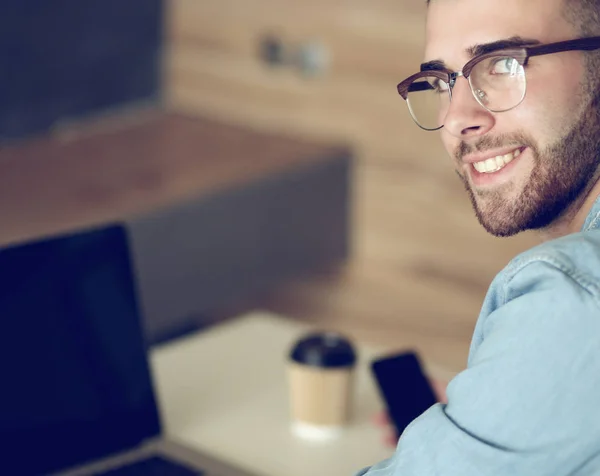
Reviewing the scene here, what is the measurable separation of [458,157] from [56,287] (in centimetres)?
53

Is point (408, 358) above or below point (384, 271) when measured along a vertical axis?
above

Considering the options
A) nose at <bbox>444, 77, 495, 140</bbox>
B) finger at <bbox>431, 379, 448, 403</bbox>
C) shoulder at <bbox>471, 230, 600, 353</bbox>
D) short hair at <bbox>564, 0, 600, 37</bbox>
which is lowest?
finger at <bbox>431, 379, 448, 403</bbox>

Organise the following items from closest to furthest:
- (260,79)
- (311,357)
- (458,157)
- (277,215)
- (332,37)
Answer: (458,157), (311,357), (277,215), (332,37), (260,79)

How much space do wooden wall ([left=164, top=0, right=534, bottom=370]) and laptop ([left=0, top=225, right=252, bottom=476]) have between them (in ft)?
4.89

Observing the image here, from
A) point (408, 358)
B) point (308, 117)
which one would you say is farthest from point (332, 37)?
point (408, 358)

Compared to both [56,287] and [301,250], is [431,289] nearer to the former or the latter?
[301,250]

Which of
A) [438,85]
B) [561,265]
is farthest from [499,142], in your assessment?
[561,265]

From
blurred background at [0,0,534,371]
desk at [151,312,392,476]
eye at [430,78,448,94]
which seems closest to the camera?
eye at [430,78,448,94]

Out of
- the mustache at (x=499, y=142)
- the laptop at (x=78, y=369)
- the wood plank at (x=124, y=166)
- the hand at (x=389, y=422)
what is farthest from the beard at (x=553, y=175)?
the wood plank at (x=124, y=166)

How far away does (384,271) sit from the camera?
2.98 metres

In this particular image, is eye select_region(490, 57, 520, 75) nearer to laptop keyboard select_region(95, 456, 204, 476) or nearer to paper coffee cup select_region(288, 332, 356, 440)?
paper coffee cup select_region(288, 332, 356, 440)

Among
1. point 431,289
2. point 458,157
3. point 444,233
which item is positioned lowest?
point 431,289

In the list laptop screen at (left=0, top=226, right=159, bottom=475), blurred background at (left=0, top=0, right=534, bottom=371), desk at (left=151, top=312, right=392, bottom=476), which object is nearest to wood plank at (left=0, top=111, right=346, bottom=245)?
blurred background at (left=0, top=0, right=534, bottom=371)

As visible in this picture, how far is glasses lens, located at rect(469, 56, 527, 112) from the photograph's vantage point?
3.47ft
